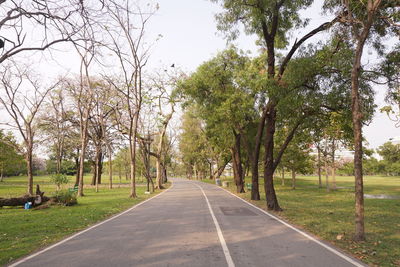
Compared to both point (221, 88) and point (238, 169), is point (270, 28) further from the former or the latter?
point (238, 169)

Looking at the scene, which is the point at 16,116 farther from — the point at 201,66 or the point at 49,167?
the point at 49,167

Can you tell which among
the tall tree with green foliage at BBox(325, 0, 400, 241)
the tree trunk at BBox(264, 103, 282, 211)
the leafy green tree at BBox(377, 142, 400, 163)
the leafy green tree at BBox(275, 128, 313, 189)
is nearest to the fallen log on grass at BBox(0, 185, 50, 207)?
the tree trunk at BBox(264, 103, 282, 211)

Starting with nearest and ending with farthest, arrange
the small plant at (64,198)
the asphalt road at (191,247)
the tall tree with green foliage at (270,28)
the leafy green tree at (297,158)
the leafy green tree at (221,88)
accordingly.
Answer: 1. the asphalt road at (191,247)
2. the tall tree with green foliage at (270,28)
3. the small plant at (64,198)
4. the leafy green tree at (221,88)
5. the leafy green tree at (297,158)

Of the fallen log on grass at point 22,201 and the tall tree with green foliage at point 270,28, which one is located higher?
the tall tree with green foliage at point 270,28

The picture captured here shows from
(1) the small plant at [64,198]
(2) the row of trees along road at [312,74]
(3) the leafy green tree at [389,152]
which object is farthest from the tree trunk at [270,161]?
(3) the leafy green tree at [389,152]

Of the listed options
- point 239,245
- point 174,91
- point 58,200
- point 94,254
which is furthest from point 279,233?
point 174,91

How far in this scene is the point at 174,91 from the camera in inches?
900

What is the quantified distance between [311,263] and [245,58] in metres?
19.0

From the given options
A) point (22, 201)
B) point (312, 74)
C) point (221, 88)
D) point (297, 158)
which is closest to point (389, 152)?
point (297, 158)

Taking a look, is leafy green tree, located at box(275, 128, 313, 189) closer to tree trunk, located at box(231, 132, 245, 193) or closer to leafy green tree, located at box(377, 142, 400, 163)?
tree trunk, located at box(231, 132, 245, 193)

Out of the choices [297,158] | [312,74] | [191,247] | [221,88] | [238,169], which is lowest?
[191,247]

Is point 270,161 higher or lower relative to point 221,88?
lower

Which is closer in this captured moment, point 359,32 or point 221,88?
point 359,32

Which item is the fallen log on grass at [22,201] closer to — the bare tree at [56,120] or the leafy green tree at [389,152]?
the bare tree at [56,120]
